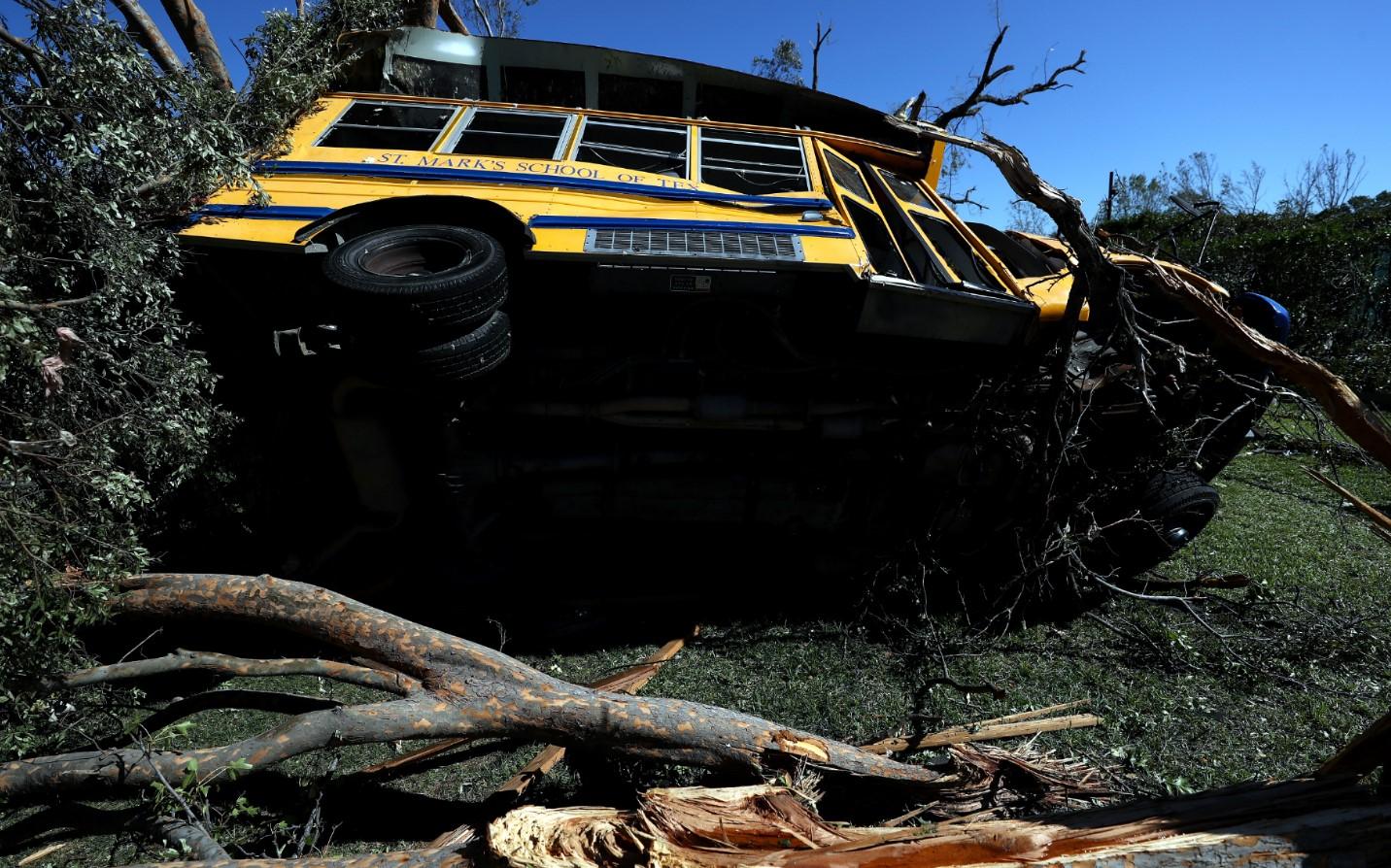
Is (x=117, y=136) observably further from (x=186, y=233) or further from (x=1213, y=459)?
(x=1213, y=459)

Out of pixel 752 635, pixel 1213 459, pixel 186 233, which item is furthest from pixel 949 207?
pixel 186 233

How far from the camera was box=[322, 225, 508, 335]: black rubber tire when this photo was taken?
10.8 feet

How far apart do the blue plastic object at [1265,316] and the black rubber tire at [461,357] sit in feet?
15.1

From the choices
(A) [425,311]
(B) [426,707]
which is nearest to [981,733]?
(B) [426,707]

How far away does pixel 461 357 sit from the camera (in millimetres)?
3441

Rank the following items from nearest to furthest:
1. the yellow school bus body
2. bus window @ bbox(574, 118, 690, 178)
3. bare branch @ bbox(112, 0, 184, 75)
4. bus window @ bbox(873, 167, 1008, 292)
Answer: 1. the yellow school bus body
2. bus window @ bbox(873, 167, 1008, 292)
3. bus window @ bbox(574, 118, 690, 178)
4. bare branch @ bbox(112, 0, 184, 75)

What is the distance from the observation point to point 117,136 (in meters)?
3.29

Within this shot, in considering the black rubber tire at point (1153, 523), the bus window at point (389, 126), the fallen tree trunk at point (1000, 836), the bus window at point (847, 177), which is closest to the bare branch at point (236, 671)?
the fallen tree trunk at point (1000, 836)

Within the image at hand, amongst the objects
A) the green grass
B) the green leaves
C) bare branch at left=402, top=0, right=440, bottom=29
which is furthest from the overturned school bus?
bare branch at left=402, top=0, right=440, bottom=29

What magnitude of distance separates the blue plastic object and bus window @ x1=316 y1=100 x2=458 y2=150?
5.34 m

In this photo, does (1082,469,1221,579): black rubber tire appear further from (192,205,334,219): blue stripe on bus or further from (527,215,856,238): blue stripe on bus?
(192,205,334,219): blue stripe on bus

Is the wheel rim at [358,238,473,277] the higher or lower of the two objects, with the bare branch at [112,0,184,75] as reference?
lower

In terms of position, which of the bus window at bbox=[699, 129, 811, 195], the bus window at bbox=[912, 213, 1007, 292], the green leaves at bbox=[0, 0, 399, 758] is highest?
the bus window at bbox=[699, 129, 811, 195]

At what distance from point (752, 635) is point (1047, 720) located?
163 centimetres
